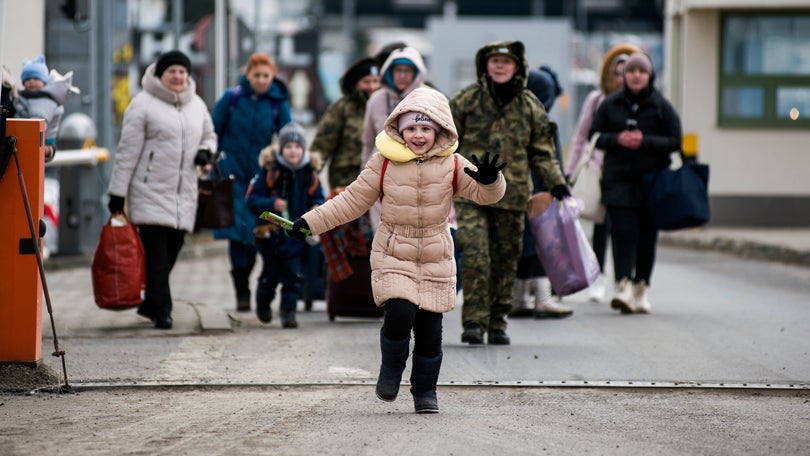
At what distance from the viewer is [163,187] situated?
10500 mm

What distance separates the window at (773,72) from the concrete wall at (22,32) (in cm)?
990

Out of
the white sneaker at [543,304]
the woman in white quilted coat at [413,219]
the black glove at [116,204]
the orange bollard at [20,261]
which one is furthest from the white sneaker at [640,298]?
the orange bollard at [20,261]

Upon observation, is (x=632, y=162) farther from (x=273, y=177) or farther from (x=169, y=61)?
(x=169, y=61)

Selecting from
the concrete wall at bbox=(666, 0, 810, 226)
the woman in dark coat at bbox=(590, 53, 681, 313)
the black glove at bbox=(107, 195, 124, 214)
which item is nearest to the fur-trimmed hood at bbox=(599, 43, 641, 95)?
the woman in dark coat at bbox=(590, 53, 681, 313)

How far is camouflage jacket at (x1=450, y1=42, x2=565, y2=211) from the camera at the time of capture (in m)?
9.86

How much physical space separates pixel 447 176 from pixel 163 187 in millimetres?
3568

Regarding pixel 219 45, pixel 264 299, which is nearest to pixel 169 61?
pixel 264 299

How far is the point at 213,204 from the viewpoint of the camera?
11.0 meters

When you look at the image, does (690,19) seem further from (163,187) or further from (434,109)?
(434,109)

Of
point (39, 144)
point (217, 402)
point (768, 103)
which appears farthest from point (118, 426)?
point (768, 103)

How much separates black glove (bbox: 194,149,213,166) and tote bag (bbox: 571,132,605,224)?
3.23 m

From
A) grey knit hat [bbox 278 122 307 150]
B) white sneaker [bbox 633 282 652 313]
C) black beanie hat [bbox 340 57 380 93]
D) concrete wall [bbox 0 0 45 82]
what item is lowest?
white sneaker [bbox 633 282 652 313]

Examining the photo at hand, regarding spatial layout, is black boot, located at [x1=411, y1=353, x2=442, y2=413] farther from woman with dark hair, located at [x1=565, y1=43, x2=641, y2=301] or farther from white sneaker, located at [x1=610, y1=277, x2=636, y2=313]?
woman with dark hair, located at [x1=565, y1=43, x2=641, y2=301]

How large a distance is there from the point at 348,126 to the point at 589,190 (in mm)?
2010
